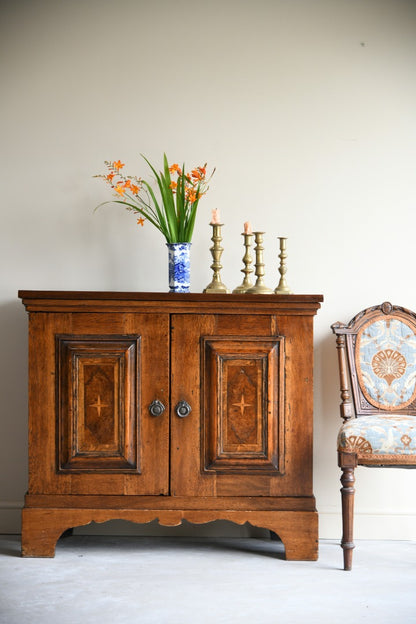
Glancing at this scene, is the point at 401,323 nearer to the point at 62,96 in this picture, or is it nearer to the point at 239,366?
the point at 239,366

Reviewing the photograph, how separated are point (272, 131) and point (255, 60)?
31 cm

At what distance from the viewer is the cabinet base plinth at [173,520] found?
7.68ft

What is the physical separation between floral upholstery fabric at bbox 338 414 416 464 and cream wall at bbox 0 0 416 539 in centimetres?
61

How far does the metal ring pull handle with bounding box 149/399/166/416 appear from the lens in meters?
2.35

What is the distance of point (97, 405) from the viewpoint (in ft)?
7.75

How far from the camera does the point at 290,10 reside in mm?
2846

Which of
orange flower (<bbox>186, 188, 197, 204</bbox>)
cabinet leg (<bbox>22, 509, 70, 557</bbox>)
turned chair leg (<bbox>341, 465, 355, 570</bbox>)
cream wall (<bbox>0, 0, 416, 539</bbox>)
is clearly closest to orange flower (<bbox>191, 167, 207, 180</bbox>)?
orange flower (<bbox>186, 188, 197, 204</bbox>)

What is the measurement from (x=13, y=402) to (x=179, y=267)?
0.93 meters

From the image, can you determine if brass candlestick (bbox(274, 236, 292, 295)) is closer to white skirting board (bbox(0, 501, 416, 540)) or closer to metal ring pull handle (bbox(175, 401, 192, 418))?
metal ring pull handle (bbox(175, 401, 192, 418))

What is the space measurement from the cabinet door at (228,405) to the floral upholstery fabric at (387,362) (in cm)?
41

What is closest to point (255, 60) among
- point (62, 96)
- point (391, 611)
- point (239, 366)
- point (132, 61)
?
point (132, 61)

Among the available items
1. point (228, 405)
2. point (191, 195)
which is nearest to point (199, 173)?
point (191, 195)

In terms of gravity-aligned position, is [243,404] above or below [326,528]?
above

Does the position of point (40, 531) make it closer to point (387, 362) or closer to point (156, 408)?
point (156, 408)
